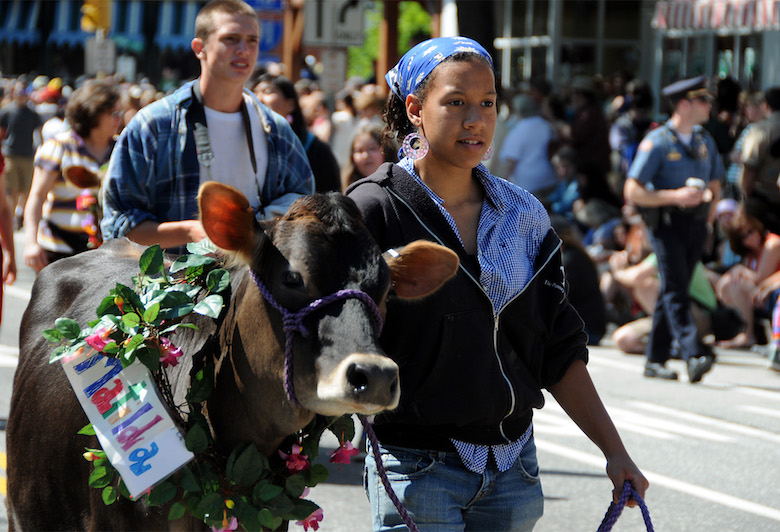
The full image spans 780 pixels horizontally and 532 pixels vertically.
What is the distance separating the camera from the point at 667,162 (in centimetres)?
1019

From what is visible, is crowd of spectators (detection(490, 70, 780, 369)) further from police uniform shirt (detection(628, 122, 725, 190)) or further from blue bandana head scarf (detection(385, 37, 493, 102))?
blue bandana head scarf (detection(385, 37, 493, 102))

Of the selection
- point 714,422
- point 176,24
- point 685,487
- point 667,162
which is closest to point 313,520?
point 685,487

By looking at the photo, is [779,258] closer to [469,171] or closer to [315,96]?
[315,96]

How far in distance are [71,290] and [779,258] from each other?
30.5ft

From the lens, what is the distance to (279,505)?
3.22 m

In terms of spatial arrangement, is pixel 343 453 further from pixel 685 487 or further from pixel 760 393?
pixel 760 393

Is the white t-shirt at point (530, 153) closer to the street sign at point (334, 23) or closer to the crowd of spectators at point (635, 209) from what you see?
the crowd of spectators at point (635, 209)

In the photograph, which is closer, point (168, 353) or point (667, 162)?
point (168, 353)

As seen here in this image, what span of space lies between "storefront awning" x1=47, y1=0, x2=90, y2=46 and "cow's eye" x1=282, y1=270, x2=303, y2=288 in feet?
158

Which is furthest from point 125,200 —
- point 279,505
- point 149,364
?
point 279,505

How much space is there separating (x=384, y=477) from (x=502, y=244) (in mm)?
754

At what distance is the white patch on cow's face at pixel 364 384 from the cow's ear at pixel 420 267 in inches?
16.4

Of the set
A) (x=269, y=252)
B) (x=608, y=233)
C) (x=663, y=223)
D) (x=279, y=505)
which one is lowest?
(x=608, y=233)

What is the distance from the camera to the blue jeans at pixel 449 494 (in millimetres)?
3293
